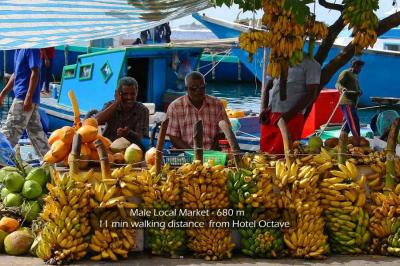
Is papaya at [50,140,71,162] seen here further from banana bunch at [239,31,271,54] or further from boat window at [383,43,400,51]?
boat window at [383,43,400,51]

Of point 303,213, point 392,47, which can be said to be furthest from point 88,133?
point 392,47

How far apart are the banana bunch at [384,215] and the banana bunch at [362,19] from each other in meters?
1.14

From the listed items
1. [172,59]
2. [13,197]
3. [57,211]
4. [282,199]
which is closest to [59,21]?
[13,197]

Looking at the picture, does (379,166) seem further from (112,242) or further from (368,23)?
(112,242)

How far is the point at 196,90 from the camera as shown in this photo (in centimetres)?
663

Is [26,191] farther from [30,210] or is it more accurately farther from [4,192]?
[4,192]

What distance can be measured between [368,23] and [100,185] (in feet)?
7.26

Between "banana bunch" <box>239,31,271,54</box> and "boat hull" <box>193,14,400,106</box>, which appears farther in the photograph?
"boat hull" <box>193,14,400,106</box>

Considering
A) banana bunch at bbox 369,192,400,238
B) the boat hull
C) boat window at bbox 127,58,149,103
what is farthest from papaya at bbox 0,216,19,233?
the boat hull

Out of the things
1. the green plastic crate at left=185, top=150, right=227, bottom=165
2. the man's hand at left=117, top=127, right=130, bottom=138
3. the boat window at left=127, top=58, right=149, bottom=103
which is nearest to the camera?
the green plastic crate at left=185, top=150, right=227, bottom=165

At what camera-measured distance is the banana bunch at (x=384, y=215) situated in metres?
4.93

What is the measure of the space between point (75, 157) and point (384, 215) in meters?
2.21

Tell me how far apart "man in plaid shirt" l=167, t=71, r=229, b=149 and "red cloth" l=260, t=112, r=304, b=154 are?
1.48 feet

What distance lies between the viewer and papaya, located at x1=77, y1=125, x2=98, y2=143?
16.7ft
